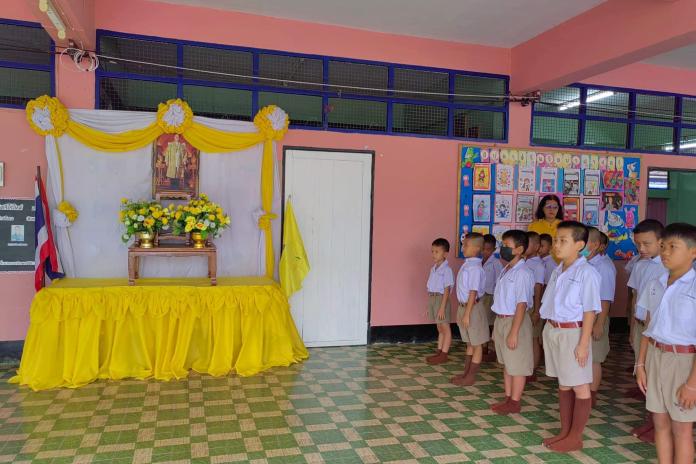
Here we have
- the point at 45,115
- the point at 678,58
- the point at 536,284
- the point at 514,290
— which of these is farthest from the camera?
the point at 678,58

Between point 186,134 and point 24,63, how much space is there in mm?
1568

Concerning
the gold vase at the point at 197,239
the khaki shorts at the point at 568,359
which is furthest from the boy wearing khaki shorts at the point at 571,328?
the gold vase at the point at 197,239

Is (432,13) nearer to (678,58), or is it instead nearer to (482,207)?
(482,207)

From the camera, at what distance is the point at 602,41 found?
4.98m

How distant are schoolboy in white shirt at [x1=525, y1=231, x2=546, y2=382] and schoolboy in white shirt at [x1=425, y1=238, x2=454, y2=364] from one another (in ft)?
2.52

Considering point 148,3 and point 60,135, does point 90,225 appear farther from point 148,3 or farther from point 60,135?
point 148,3

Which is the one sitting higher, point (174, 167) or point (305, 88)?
point (305, 88)

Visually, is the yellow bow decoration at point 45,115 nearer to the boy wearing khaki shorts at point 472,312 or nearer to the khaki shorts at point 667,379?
the boy wearing khaki shorts at point 472,312

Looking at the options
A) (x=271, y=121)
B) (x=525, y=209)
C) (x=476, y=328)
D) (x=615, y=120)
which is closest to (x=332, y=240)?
(x=271, y=121)

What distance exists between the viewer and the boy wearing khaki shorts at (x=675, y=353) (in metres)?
2.81

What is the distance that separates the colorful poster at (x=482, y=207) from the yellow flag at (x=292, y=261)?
2136 millimetres

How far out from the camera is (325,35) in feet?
19.0

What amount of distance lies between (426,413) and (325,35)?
3974 millimetres

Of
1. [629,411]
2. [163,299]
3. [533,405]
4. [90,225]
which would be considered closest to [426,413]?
[533,405]
